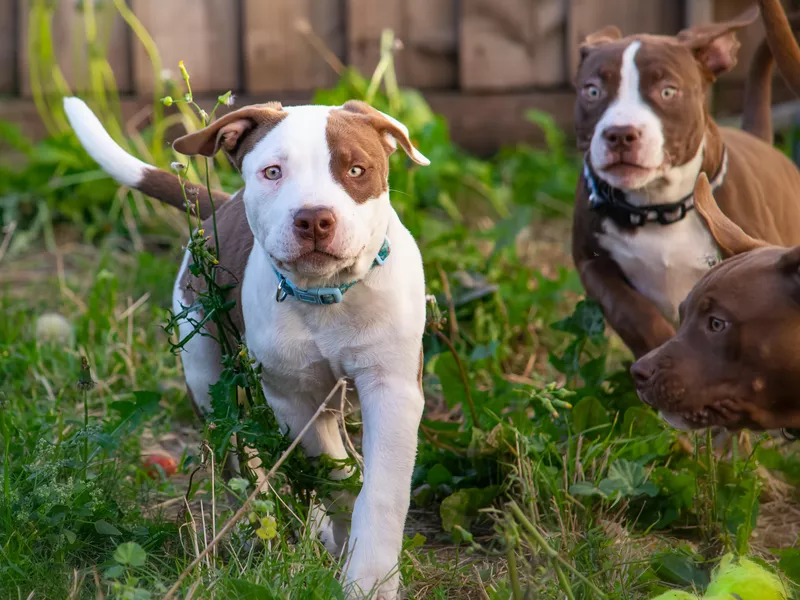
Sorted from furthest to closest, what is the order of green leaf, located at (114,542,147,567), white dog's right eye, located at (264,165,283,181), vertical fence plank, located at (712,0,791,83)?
1. vertical fence plank, located at (712,0,791,83)
2. white dog's right eye, located at (264,165,283,181)
3. green leaf, located at (114,542,147,567)

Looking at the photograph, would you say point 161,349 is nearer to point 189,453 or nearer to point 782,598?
point 189,453

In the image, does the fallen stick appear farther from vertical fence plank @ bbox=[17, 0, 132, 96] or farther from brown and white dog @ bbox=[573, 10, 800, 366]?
vertical fence plank @ bbox=[17, 0, 132, 96]

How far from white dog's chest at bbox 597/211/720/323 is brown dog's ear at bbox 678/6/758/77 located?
50 centimetres

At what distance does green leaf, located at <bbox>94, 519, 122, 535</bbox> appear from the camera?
8.74 feet

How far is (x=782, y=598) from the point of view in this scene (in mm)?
2297

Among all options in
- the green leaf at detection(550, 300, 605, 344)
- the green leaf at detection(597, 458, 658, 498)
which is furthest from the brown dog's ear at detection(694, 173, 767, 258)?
the green leaf at detection(550, 300, 605, 344)

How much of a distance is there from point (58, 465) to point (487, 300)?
2.07 m

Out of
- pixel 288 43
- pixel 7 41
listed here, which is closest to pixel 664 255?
pixel 288 43

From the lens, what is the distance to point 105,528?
267cm

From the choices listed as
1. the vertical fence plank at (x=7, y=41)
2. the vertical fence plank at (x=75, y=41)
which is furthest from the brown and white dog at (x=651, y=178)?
the vertical fence plank at (x=7, y=41)

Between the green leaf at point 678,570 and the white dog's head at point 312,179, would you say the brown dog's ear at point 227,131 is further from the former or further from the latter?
the green leaf at point 678,570

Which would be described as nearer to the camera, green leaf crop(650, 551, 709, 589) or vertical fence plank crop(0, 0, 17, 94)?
green leaf crop(650, 551, 709, 589)

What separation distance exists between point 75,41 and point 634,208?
400cm

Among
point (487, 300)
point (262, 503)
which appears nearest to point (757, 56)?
point (487, 300)
